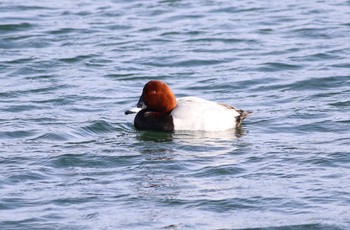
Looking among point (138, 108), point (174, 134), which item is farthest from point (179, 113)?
point (138, 108)

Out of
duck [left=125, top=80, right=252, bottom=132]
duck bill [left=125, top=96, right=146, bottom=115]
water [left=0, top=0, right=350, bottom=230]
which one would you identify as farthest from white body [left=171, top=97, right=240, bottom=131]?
duck bill [left=125, top=96, right=146, bottom=115]

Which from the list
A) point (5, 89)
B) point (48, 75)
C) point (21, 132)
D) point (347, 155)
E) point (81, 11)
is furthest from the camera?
point (81, 11)

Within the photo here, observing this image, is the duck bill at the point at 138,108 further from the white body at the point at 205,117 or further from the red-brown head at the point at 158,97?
the white body at the point at 205,117

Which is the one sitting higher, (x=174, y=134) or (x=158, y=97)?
(x=158, y=97)

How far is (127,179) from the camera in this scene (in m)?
9.95

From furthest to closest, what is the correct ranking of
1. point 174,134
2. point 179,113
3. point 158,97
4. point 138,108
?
point 138,108, point 158,97, point 179,113, point 174,134

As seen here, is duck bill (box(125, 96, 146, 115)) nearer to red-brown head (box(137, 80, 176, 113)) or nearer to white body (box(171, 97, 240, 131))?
red-brown head (box(137, 80, 176, 113))

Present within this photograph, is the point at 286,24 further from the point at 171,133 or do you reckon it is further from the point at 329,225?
the point at 329,225

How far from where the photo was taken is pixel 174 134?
12.2 m

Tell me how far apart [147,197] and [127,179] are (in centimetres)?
70

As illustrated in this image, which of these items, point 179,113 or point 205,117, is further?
point 179,113

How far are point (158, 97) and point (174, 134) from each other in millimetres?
565

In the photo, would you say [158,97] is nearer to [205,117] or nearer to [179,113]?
[179,113]

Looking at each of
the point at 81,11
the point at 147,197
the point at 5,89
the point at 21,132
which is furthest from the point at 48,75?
the point at 147,197
